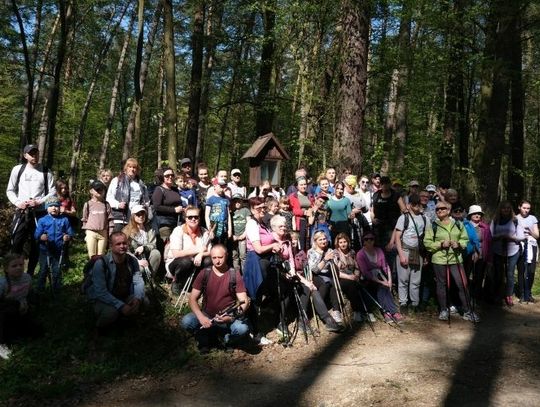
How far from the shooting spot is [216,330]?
6.00 m

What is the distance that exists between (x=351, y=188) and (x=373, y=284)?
1941 mm

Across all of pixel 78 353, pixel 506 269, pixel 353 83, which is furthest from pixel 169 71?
pixel 506 269

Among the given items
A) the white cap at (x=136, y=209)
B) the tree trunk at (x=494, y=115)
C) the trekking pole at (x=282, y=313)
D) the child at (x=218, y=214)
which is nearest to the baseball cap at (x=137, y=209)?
the white cap at (x=136, y=209)

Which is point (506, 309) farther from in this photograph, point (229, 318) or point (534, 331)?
point (229, 318)

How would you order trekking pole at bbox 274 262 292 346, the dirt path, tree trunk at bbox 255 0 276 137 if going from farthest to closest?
tree trunk at bbox 255 0 276 137 < trekking pole at bbox 274 262 292 346 < the dirt path

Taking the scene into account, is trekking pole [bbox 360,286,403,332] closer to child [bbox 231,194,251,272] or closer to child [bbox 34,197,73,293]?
child [bbox 231,194,251,272]

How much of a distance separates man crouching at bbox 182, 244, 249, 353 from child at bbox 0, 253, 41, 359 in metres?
2.16

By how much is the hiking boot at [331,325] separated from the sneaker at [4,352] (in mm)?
4338

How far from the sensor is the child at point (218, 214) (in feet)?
24.6

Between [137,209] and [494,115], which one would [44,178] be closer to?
[137,209]

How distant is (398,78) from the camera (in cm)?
1593

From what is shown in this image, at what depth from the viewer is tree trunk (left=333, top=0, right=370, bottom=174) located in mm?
9445

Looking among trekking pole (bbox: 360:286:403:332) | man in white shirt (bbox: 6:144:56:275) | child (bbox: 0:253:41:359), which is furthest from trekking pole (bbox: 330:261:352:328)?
man in white shirt (bbox: 6:144:56:275)

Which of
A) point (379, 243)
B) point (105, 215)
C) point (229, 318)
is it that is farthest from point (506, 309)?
point (105, 215)
